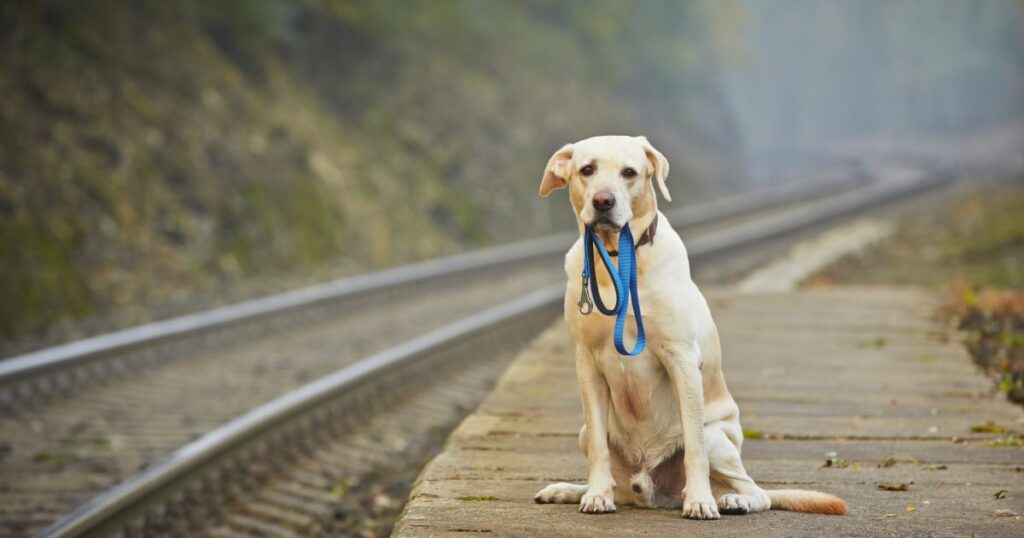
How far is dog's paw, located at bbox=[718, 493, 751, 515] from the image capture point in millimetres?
3586

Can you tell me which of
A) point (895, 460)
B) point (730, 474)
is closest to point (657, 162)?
point (730, 474)

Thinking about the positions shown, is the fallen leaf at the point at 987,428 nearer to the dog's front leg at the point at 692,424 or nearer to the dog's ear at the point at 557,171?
the dog's front leg at the point at 692,424

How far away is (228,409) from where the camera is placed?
8.00m

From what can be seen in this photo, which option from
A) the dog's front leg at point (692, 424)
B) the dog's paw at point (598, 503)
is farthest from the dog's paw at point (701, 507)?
the dog's paw at point (598, 503)

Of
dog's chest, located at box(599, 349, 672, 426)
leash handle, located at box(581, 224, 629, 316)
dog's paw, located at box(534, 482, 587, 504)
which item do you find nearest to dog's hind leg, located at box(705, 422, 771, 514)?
dog's chest, located at box(599, 349, 672, 426)

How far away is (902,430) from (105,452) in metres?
4.90

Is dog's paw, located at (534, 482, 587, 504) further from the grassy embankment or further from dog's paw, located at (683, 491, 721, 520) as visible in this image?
the grassy embankment

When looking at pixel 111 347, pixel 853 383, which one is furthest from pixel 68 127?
pixel 853 383

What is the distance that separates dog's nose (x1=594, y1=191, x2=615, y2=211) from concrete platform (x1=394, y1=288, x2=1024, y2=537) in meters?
1.02

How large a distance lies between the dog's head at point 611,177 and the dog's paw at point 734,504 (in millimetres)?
991

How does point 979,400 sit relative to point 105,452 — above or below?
below

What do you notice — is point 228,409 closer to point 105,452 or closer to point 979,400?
point 105,452

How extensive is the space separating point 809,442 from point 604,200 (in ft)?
7.06

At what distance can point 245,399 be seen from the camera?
8.28 metres
